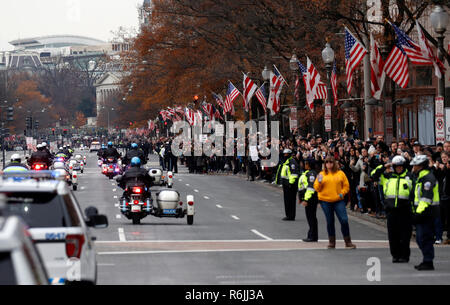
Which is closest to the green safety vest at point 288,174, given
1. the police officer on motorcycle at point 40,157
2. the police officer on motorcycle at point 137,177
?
the police officer on motorcycle at point 137,177

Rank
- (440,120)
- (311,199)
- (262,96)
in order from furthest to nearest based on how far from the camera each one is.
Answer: (262,96) < (440,120) < (311,199)

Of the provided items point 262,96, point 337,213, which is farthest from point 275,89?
point 337,213

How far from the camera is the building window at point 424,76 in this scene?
5050 cm

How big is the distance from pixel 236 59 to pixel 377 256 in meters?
39.4

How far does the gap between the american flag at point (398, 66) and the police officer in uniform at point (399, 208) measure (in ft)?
36.2

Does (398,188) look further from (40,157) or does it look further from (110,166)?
(110,166)

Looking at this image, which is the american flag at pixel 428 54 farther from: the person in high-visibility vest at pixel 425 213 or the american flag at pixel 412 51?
the person in high-visibility vest at pixel 425 213

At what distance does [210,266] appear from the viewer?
16844 millimetres

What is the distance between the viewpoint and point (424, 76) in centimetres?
5069

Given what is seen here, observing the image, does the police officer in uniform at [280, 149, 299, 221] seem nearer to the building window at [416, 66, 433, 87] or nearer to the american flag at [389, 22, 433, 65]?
the american flag at [389, 22, 433, 65]

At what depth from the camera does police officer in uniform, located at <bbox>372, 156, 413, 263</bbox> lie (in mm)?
17281

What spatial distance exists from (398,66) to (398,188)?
462 inches

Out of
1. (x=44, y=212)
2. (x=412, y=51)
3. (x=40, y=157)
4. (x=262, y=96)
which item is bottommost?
(x=40, y=157)

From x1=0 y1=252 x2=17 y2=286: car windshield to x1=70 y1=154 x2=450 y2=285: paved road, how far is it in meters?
8.43
